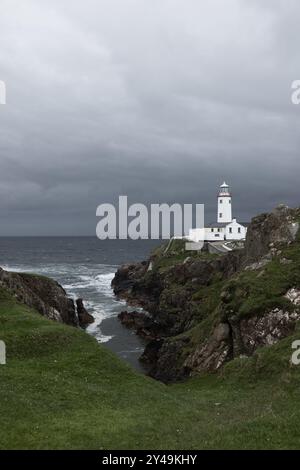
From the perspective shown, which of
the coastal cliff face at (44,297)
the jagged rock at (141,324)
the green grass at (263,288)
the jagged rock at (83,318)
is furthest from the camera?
the jagged rock at (83,318)

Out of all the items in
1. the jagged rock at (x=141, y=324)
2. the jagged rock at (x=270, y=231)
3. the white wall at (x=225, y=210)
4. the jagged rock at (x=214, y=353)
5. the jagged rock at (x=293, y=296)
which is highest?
the white wall at (x=225, y=210)

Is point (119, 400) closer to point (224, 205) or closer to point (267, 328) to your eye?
point (267, 328)

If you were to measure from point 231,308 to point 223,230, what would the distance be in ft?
293

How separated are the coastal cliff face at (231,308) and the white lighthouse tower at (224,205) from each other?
184 feet

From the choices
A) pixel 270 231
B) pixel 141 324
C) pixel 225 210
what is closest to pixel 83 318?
pixel 141 324

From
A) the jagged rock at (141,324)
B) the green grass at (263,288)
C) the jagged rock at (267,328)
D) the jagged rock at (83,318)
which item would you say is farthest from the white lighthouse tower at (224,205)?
the jagged rock at (267,328)

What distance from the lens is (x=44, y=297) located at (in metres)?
66.6

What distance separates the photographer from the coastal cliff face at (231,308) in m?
41.5

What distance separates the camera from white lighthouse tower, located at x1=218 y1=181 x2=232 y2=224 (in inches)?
5508

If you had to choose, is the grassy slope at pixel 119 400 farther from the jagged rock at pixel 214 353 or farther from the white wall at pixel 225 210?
the white wall at pixel 225 210

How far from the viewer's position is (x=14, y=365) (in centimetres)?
3077

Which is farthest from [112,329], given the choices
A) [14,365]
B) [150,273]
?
[14,365]


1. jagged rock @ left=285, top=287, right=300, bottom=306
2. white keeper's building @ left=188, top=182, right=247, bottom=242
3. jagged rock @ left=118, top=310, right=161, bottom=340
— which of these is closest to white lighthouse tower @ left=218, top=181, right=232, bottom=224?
white keeper's building @ left=188, top=182, right=247, bottom=242
